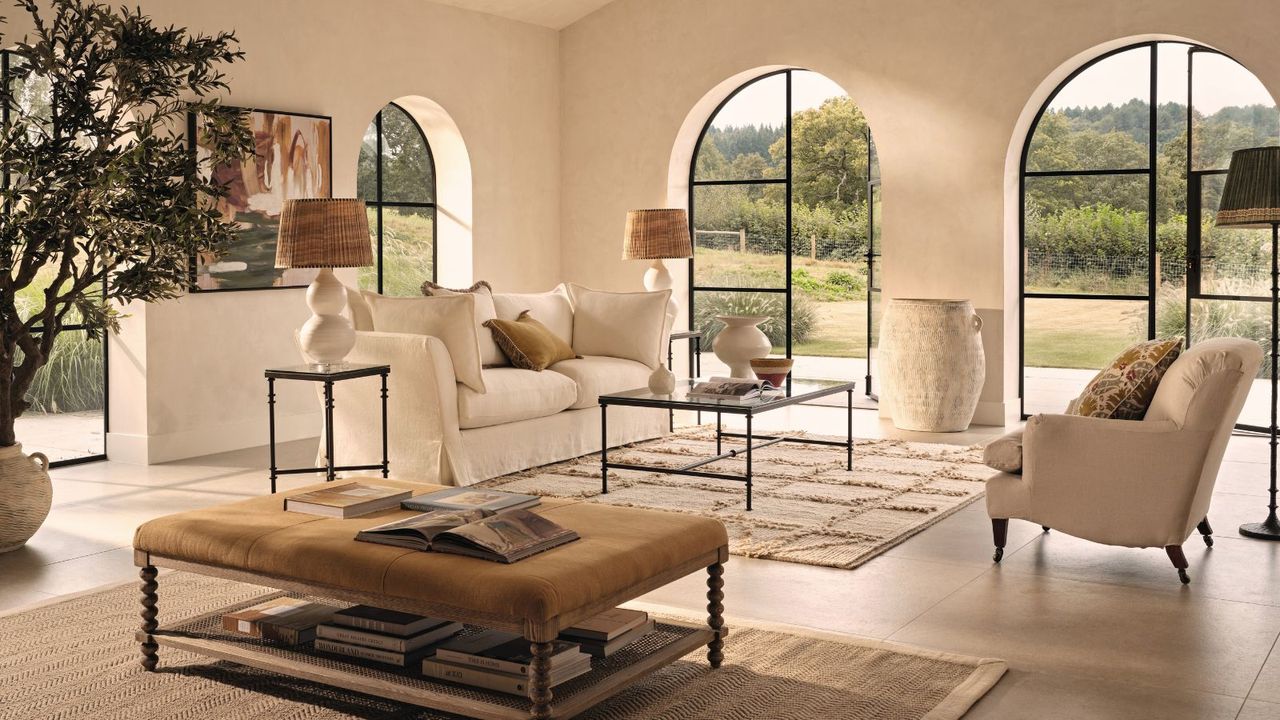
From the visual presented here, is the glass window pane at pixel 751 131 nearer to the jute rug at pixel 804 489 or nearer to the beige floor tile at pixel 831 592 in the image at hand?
the jute rug at pixel 804 489

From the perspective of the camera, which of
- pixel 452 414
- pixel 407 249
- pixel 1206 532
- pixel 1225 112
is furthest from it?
pixel 407 249

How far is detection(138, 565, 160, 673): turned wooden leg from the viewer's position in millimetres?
3605

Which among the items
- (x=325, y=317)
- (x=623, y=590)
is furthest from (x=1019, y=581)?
(x=325, y=317)

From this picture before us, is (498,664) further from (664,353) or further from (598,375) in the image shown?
(664,353)

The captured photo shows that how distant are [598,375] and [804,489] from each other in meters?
1.61

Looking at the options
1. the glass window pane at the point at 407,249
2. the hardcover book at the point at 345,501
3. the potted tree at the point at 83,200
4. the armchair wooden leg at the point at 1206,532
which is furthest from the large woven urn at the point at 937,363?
the hardcover book at the point at 345,501

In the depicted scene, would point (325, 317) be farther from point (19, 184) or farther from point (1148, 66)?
point (1148, 66)

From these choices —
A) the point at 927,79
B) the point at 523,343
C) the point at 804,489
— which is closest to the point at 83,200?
the point at 523,343

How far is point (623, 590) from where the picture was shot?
3146mm

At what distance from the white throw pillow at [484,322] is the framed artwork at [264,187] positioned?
1.29m

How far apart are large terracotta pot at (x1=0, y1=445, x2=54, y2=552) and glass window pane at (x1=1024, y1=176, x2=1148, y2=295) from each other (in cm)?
659

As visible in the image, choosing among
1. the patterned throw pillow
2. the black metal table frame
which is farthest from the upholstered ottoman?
the black metal table frame

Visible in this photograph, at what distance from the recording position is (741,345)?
6898 millimetres

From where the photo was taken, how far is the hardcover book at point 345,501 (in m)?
3.57
